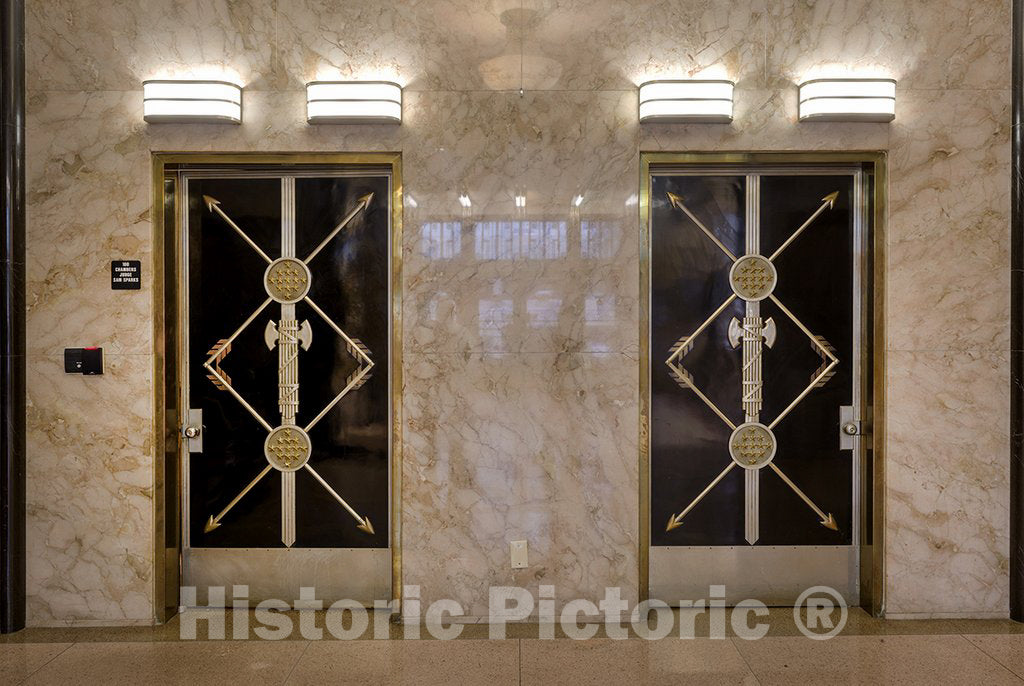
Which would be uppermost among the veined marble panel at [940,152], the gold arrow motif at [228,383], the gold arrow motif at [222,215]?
the veined marble panel at [940,152]

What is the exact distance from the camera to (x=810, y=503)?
10.8 feet

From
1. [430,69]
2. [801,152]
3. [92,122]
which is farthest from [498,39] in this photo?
[92,122]

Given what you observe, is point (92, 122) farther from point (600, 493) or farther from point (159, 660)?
point (600, 493)

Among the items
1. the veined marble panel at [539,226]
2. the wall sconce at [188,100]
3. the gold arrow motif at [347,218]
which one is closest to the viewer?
the wall sconce at [188,100]

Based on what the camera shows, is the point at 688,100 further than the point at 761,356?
No

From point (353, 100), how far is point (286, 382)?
50.4 inches

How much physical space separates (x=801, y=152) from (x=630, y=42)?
884 mm

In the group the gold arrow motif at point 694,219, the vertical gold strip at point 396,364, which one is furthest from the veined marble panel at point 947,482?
the vertical gold strip at point 396,364

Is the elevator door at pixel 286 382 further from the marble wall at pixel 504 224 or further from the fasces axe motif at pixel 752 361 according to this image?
the fasces axe motif at pixel 752 361

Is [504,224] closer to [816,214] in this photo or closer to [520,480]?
[520,480]

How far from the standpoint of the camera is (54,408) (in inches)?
123

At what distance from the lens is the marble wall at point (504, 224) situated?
10.1ft

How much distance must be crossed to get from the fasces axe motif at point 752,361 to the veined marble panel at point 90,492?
236 centimetres

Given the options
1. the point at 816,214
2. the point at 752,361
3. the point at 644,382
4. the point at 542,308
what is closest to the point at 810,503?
the point at 752,361
